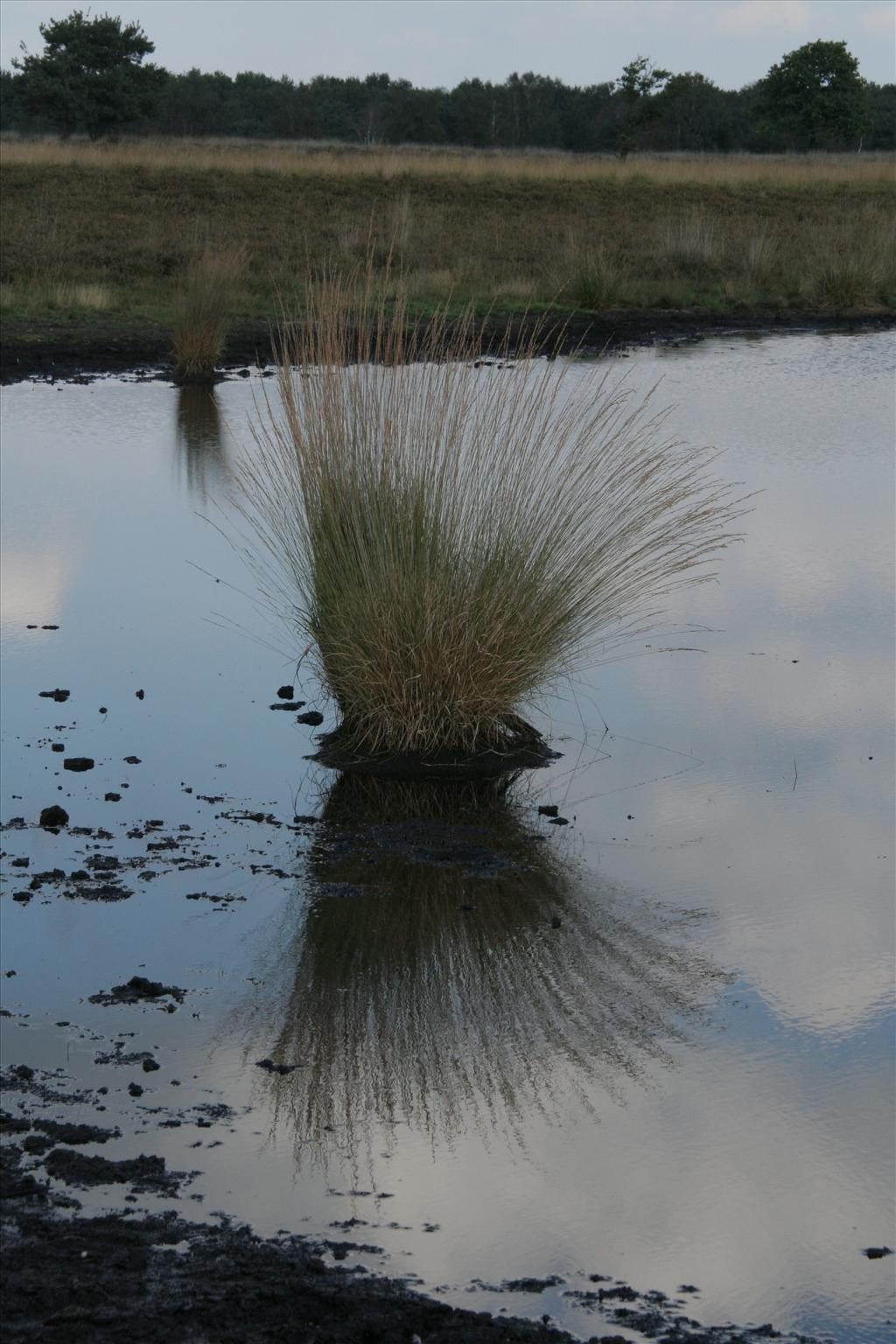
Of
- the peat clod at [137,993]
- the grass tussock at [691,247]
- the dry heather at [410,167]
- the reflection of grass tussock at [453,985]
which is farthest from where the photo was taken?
the dry heather at [410,167]

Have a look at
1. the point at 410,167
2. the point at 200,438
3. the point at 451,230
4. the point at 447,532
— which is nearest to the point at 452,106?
the point at 410,167

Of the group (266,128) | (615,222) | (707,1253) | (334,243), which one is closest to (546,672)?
(707,1253)

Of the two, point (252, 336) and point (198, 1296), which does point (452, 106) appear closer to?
point (252, 336)

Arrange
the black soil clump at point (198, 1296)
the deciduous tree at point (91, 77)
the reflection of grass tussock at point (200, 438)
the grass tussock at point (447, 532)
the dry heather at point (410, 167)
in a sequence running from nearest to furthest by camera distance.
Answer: the black soil clump at point (198, 1296) → the grass tussock at point (447, 532) → the reflection of grass tussock at point (200, 438) → the dry heather at point (410, 167) → the deciduous tree at point (91, 77)

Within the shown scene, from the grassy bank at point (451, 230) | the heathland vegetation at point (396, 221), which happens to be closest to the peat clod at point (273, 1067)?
the heathland vegetation at point (396, 221)

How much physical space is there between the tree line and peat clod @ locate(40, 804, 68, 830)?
46.7m

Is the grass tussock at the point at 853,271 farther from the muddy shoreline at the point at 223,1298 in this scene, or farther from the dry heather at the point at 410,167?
the muddy shoreline at the point at 223,1298

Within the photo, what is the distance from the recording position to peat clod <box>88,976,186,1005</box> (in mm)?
3414

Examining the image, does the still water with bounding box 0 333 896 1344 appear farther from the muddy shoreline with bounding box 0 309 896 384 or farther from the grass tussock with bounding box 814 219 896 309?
the grass tussock with bounding box 814 219 896 309

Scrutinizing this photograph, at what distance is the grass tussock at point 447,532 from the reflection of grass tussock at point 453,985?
0.55 meters

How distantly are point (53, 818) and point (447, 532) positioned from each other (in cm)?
148

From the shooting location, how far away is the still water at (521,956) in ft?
8.77

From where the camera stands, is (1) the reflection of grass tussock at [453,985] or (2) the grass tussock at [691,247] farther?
(2) the grass tussock at [691,247]

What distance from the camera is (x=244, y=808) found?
182 inches
